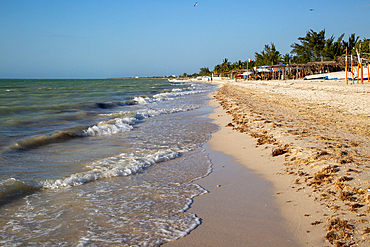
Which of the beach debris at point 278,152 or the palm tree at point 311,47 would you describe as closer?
the beach debris at point 278,152

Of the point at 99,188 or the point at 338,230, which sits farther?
the point at 99,188

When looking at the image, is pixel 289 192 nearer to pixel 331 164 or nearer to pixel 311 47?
pixel 331 164

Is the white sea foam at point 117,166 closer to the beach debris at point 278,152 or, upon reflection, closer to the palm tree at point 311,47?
the beach debris at point 278,152

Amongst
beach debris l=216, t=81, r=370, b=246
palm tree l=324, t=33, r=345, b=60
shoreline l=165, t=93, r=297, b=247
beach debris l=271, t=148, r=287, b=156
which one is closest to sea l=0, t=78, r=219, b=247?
shoreline l=165, t=93, r=297, b=247

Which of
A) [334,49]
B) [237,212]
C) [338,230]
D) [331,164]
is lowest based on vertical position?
[237,212]

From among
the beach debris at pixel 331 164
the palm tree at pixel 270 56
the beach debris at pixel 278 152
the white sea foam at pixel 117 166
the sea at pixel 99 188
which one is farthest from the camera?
the palm tree at pixel 270 56

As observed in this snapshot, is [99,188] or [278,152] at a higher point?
[278,152]

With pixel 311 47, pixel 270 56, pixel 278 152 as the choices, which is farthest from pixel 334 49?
pixel 278 152

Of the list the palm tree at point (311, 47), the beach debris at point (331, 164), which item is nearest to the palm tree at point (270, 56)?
the palm tree at point (311, 47)

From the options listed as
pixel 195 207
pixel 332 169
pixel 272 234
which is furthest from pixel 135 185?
pixel 332 169

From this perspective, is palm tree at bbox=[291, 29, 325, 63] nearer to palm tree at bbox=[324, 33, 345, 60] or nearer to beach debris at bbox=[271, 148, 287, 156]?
palm tree at bbox=[324, 33, 345, 60]

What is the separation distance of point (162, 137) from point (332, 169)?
5.14 metres

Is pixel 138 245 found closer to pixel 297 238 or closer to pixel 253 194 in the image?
pixel 297 238

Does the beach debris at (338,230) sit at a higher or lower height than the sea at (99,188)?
higher
